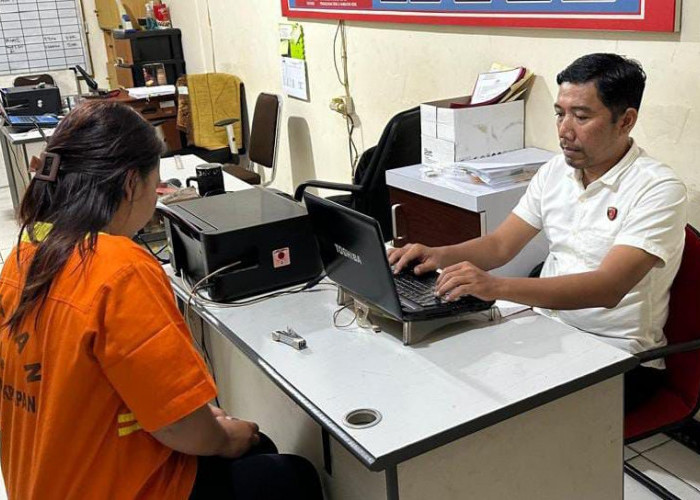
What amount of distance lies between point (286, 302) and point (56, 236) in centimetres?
75

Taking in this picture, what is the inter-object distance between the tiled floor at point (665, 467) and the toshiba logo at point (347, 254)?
125 cm

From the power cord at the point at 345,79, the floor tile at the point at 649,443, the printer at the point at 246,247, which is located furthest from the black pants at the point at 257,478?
the power cord at the point at 345,79

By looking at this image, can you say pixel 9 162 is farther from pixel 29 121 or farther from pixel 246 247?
pixel 246 247

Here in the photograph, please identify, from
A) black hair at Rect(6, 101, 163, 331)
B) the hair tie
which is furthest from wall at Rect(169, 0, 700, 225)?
the hair tie

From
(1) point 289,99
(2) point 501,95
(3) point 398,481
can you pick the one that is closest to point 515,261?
(2) point 501,95

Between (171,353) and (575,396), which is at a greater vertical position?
(171,353)

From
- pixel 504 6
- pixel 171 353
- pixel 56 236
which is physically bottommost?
pixel 171 353

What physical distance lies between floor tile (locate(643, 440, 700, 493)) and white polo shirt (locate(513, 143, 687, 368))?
23.7 inches

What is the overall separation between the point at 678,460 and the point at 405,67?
2.06 m

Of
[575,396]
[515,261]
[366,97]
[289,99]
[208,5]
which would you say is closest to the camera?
[575,396]

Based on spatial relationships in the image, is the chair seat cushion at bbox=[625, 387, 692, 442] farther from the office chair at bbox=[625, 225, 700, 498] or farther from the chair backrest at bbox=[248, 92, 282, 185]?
the chair backrest at bbox=[248, 92, 282, 185]

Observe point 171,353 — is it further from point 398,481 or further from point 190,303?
point 190,303

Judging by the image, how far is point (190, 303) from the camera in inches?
80.1

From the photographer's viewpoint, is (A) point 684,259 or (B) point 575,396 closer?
(B) point 575,396
